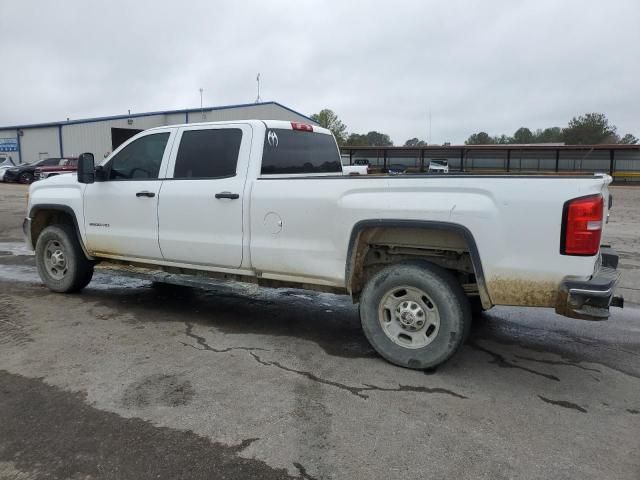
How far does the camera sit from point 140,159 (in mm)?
5773

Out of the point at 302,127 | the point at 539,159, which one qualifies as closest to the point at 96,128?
the point at 539,159

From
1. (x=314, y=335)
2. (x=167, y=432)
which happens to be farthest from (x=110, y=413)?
(x=314, y=335)

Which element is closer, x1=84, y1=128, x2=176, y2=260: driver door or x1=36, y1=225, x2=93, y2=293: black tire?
x1=84, y1=128, x2=176, y2=260: driver door

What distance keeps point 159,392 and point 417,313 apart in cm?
205

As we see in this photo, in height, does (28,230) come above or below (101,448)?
above

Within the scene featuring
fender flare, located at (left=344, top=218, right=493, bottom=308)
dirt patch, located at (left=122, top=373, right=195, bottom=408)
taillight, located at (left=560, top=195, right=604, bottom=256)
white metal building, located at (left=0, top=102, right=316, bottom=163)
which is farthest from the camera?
white metal building, located at (left=0, top=102, right=316, bottom=163)

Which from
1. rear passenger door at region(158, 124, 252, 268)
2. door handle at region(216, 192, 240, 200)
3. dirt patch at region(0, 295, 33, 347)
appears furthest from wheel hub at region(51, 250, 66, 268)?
door handle at region(216, 192, 240, 200)

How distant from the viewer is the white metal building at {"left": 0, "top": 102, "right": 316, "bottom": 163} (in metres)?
37.3

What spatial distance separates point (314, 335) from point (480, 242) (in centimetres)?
203

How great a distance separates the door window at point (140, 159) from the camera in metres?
5.63

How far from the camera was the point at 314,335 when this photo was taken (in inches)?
203

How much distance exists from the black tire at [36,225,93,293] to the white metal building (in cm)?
2729

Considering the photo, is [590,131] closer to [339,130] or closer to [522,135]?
[522,135]

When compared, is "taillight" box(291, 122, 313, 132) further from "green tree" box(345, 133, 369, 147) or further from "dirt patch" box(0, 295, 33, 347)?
"green tree" box(345, 133, 369, 147)
